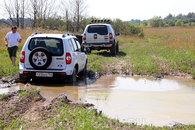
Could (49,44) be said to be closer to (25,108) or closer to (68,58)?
A: (68,58)

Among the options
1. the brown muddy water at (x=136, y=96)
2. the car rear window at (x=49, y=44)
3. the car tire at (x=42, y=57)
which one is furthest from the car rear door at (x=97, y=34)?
the car tire at (x=42, y=57)

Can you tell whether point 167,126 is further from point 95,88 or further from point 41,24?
point 41,24

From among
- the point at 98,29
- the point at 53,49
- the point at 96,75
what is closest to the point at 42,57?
the point at 53,49

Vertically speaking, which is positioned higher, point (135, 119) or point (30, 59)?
point (30, 59)

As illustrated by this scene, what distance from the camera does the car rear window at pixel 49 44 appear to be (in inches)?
280

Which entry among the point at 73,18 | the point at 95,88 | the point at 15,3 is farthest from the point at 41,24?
the point at 95,88

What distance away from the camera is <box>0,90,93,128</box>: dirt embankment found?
3.91 m

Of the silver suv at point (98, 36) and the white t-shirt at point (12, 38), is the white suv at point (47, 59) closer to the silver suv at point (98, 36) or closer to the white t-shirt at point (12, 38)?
the white t-shirt at point (12, 38)

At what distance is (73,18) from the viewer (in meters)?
38.8

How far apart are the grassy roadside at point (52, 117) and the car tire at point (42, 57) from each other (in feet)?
6.71

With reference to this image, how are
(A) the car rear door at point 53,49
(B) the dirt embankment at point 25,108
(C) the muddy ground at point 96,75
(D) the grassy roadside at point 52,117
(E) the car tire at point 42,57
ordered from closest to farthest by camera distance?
1. (D) the grassy roadside at point 52,117
2. (B) the dirt embankment at point 25,108
3. (E) the car tire at point 42,57
4. (A) the car rear door at point 53,49
5. (C) the muddy ground at point 96,75

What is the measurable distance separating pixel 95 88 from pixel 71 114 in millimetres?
3015

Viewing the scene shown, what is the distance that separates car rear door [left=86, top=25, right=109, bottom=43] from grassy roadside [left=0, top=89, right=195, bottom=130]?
10025mm

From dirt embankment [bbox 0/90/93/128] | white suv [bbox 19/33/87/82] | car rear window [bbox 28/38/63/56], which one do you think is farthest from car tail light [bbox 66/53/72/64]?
dirt embankment [bbox 0/90/93/128]
